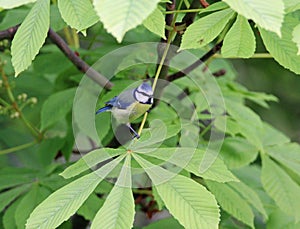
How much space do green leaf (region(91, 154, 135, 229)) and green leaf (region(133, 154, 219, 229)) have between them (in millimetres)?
37

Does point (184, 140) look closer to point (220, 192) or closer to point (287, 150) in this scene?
point (220, 192)

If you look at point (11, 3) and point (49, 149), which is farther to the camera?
point (49, 149)

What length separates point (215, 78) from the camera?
1.14 meters

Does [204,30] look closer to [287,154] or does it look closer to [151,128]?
[151,128]

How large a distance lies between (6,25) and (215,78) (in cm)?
41

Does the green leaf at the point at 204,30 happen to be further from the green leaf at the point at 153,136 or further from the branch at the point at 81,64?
the branch at the point at 81,64

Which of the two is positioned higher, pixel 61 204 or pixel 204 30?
pixel 204 30

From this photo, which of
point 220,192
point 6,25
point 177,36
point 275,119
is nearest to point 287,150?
point 220,192

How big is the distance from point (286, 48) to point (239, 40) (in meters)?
0.06

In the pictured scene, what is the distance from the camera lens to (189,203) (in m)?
0.60

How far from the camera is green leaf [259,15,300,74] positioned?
0.68 meters

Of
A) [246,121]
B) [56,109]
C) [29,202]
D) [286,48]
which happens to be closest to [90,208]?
[29,202]

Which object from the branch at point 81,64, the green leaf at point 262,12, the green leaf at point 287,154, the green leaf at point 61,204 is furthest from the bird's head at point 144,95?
the green leaf at point 287,154

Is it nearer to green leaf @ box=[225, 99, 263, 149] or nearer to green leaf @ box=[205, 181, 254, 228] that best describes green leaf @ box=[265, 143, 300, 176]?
green leaf @ box=[225, 99, 263, 149]
